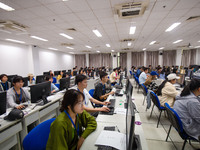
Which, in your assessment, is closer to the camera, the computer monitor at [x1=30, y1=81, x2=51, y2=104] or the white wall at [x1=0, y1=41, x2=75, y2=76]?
the computer monitor at [x1=30, y1=81, x2=51, y2=104]

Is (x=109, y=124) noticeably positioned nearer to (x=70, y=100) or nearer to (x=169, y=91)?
(x=70, y=100)

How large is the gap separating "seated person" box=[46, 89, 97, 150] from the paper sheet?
6.4 inches

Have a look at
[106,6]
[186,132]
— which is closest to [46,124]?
[186,132]

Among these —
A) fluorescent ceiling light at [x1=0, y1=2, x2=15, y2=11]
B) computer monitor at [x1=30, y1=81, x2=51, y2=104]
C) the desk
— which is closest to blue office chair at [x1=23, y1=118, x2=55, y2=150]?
the desk

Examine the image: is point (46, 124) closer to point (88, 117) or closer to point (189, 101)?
point (88, 117)

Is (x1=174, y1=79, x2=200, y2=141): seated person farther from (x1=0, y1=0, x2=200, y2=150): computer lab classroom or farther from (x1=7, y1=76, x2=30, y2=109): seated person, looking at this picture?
(x1=7, y1=76, x2=30, y2=109): seated person

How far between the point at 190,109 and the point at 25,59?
9.10 m

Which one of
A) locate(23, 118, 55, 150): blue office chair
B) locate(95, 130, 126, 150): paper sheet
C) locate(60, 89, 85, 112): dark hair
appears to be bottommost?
locate(95, 130, 126, 150): paper sheet

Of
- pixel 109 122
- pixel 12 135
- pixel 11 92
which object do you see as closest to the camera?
pixel 109 122

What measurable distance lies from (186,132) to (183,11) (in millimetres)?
3290

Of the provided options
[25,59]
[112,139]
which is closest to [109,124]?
[112,139]

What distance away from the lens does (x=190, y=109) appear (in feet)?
5.12

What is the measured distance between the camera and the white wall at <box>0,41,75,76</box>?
20.1 feet

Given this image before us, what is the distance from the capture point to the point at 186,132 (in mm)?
1562
